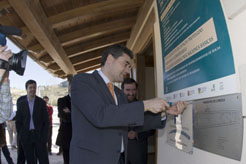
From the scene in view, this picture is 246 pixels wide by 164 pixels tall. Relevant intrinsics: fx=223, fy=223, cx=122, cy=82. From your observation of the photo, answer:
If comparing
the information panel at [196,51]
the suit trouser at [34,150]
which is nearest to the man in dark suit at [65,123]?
the suit trouser at [34,150]

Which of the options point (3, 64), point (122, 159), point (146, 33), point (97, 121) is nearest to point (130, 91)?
point (146, 33)

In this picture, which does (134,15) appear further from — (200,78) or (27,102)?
(200,78)

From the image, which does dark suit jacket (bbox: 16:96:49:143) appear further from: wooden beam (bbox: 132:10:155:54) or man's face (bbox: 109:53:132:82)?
man's face (bbox: 109:53:132:82)

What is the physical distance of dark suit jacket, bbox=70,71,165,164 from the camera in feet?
4.41

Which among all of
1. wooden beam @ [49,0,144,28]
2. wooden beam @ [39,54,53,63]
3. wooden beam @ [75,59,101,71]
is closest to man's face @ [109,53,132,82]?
wooden beam @ [49,0,144,28]

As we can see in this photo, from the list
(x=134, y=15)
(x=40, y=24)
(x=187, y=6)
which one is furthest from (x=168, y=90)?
(x=134, y=15)

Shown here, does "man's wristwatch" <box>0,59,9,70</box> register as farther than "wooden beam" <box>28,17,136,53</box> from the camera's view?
No

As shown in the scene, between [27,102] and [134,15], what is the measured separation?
2431mm

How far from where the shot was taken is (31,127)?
366 centimetres

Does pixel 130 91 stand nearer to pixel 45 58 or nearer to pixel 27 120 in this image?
pixel 27 120

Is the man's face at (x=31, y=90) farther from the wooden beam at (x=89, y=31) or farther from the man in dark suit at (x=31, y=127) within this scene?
the wooden beam at (x=89, y=31)

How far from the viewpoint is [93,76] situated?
1.62m

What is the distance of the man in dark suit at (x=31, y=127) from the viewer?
361 centimetres

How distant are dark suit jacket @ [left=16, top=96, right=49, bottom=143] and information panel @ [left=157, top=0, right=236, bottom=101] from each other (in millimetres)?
2452
